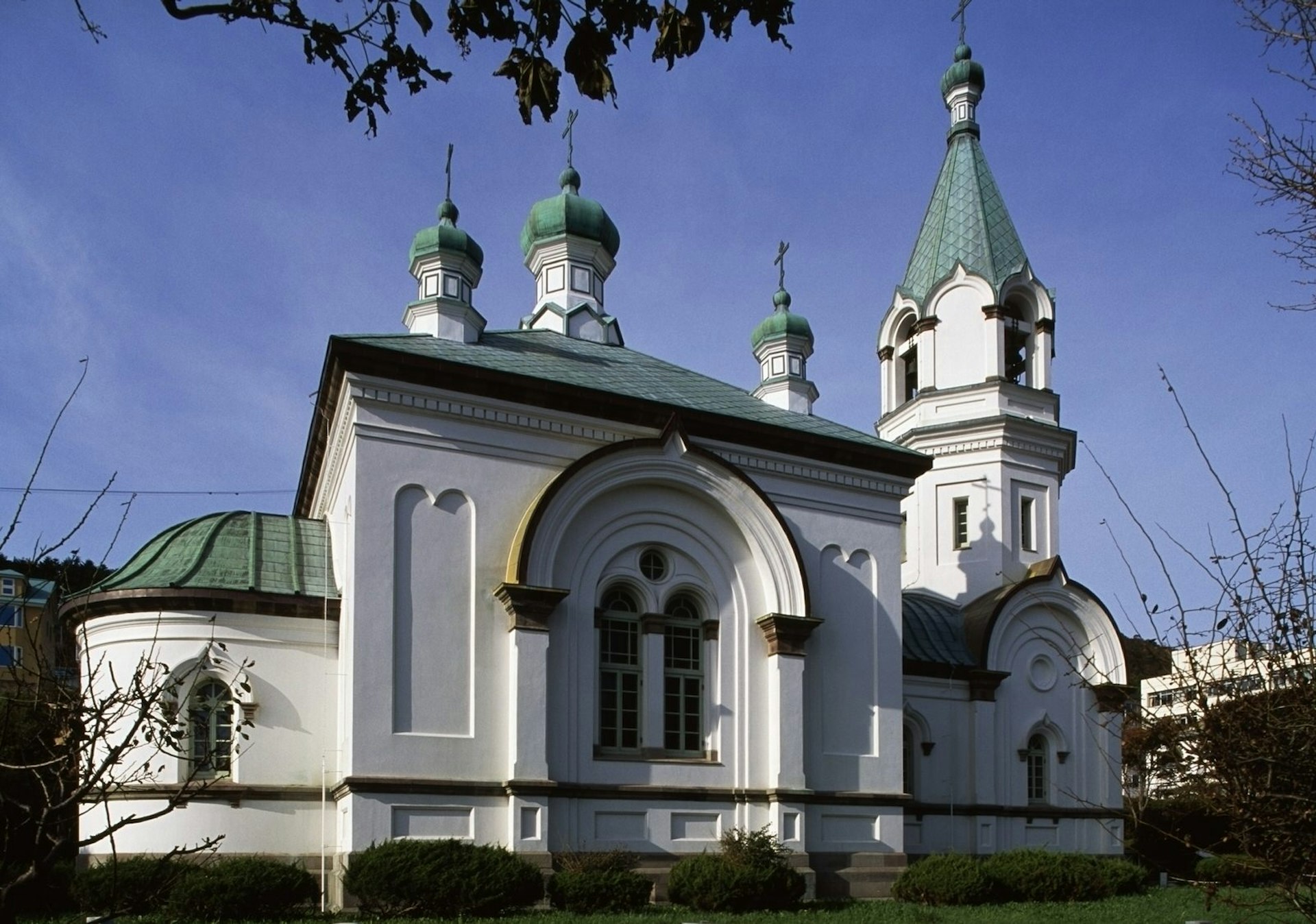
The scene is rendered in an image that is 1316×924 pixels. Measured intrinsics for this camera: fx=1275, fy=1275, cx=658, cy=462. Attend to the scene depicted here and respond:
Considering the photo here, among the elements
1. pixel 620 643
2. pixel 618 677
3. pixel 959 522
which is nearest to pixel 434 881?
pixel 618 677

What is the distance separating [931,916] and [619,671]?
5627 mm

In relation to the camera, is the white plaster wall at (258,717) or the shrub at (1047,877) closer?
the white plaster wall at (258,717)

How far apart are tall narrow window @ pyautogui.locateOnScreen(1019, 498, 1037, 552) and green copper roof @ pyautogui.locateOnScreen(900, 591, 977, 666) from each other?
2226mm

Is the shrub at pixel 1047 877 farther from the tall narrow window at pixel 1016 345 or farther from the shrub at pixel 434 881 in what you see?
the tall narrow window at pixel 1016 345

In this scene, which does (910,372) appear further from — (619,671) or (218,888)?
(218,888)

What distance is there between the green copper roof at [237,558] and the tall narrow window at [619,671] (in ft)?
13.3

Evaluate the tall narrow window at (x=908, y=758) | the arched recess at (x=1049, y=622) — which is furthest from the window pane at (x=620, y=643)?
the arched recess at (x=1049, y=622)

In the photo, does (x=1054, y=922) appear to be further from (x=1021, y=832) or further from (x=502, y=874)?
(x=1021, y=832)

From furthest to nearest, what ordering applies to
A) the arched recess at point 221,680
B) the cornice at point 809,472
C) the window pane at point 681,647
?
the cornice at point 809,472 → the window pane at point 681,647 → the arched recess at point 221,680

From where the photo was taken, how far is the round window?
1958cm

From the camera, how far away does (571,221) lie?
2492 cm

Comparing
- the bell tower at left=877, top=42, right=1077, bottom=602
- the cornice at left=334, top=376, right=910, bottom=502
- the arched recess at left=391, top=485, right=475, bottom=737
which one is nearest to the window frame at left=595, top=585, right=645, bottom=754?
the arched recess at left=391, top=485, right=475, bottom=737

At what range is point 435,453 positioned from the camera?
18047mm

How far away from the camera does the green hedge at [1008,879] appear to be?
1838cm
